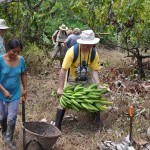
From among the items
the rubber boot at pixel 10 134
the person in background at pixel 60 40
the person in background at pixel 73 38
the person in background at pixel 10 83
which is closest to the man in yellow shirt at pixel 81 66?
the person in background at pixel 10 83

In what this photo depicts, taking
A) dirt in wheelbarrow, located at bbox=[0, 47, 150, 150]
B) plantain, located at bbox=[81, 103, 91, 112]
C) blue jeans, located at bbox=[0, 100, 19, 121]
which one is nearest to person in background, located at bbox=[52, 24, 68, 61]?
dirt in wheelbarrow, located at bbox=[0, 47, 150, 150]

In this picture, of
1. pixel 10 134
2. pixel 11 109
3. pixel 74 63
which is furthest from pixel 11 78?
pixel 74 63

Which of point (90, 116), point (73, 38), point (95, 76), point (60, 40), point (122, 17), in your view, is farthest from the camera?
point (60, 40)

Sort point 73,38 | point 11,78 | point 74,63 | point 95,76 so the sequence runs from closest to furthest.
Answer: point 11,78 → point 74,63 → point 95,76 → point 73,38

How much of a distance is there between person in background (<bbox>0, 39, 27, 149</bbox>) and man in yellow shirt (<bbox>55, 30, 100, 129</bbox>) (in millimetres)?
642

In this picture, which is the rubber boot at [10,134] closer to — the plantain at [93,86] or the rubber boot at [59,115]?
the rubber boot at [59,115]

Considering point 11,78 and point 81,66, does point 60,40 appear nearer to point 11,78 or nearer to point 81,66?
point 81,66

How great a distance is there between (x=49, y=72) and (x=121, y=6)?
3.22 meters

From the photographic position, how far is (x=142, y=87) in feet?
26.1

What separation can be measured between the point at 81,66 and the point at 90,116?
1095mm

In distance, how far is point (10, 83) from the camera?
16.9 feet

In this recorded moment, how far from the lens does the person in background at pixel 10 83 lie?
4980 mm

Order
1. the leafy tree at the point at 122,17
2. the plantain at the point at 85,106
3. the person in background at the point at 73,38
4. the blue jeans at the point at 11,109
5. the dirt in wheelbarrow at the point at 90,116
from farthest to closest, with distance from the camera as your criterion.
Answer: the person in background at the point at 73,38, the leafy tree at the point at 122,17, the dirt in wheelbarrow at the point at 90,116, the plantain at the point at 85,106, the blue jeans at the point at 11,109

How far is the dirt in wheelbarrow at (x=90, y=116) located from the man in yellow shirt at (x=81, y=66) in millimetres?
501
